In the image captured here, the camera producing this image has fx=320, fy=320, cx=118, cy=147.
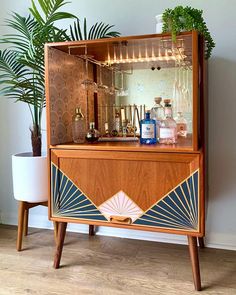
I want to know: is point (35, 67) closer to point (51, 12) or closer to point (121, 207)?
point (51, 12)

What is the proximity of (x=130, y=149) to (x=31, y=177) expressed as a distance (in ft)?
2.45

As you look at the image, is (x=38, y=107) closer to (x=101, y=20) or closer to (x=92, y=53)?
(x=92, y=53)

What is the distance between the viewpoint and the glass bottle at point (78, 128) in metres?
1.95

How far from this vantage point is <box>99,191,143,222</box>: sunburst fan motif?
1650 mm

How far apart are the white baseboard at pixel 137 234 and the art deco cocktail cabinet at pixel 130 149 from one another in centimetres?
54

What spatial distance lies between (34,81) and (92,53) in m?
0.48

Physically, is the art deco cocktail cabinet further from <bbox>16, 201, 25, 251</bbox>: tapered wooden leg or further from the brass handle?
<bbox>16, 201, 25, 251</bbox>: tapered wooden leg

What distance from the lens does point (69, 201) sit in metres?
1.77

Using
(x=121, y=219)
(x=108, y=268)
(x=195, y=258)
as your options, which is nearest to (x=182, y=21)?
(x=121, y=219)

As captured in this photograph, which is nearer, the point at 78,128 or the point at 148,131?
the point at 148,131

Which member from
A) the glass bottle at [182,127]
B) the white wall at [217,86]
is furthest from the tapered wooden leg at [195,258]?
the glass bottle at [182,127]

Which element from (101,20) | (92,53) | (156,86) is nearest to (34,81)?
(92,53)

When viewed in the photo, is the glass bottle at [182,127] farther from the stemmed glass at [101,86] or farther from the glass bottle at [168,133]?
the stemmed glass at [101,86]

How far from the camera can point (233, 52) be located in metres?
1.94
